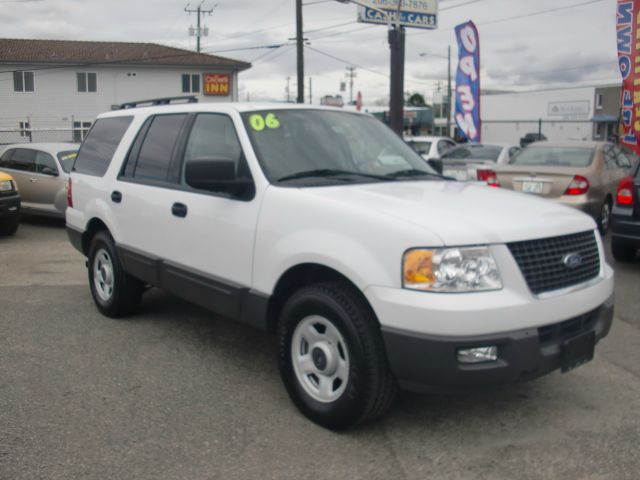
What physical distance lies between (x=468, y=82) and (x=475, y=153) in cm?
551

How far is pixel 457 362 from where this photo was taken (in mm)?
3215

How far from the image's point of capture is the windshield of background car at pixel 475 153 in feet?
47.4

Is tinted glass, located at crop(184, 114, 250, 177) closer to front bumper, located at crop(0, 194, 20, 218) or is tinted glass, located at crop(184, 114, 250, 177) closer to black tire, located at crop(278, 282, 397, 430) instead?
black tire, located at crop(278, 282, 397, 430)

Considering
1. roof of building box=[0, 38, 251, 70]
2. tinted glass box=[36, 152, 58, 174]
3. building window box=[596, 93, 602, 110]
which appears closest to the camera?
tinted glass box=[36, 152, 58, 174]

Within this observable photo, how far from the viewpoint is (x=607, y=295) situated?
387cm

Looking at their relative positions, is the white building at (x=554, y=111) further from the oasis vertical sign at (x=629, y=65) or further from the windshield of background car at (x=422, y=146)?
the oasis vertical sign at (x=629, y=65)

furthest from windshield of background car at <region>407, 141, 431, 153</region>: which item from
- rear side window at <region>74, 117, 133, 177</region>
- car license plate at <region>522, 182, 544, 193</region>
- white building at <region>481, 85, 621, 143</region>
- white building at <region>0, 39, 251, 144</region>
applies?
white building at <region>481, 85, 621, 143</region>

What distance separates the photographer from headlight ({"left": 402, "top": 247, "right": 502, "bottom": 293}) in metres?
3.24

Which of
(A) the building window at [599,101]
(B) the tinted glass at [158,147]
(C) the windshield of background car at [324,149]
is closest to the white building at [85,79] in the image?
(A) the building window at [599,101]

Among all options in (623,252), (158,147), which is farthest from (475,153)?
(158,147)

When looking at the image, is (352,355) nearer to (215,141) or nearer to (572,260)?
(572,260)

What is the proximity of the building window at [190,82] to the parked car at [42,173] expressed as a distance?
34.7 meters

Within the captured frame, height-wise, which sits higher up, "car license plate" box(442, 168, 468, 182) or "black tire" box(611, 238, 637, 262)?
"car license plate" box(442, 168, 468, 182)

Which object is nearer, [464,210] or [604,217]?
[464,210]
